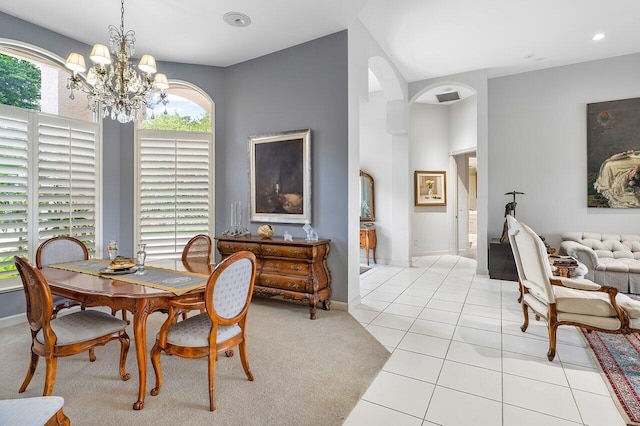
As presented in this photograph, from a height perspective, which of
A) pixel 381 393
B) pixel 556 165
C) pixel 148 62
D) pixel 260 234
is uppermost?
pixel 148 62

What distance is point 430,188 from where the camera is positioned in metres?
7.72

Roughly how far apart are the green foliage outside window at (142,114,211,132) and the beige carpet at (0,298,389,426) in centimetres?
298

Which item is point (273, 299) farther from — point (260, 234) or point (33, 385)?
point (33, 385)

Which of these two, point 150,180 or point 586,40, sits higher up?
point 586,40

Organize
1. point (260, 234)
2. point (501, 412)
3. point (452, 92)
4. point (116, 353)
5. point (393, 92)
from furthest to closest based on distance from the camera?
1. point (452, 92)
2. point (393, 92)
3. point (260, 234)
4. point (116, 353)
5. point (501, 412)

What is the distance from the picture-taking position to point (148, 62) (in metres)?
2.80

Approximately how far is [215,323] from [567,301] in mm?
2775

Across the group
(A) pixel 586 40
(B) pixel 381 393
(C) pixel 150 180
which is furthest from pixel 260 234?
(A) pixel 586 40

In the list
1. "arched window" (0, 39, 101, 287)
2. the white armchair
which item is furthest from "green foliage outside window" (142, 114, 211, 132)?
the white armchair

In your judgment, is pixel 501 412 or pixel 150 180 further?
pixel 150 180

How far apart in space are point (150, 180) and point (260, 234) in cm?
187

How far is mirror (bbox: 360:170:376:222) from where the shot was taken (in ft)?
22.7

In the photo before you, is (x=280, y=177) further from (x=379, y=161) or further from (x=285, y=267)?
(x=379, y=161)

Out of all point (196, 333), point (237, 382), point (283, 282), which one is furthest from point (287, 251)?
point (196, 333)
